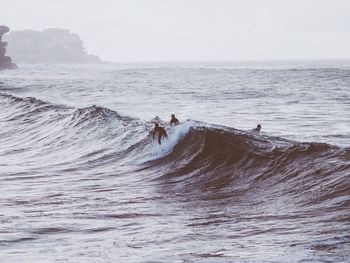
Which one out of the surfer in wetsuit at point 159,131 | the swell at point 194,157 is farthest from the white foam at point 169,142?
the surfer in wetsuit at point 159,131

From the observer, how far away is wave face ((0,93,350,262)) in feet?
25.2

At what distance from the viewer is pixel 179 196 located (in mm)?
11680

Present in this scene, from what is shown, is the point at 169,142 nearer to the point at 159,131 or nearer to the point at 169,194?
the point at 159,131

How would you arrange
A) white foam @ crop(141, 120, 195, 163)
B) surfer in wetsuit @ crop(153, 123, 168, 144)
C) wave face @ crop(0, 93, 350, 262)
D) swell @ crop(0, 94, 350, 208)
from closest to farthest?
wave face @ crop(0, 93, 350, 262)
swell @ crop(0, 94, 350, 208)
white foam @ crop(141, 120, 195, 163)
surfer in wetsuit @ crop(153, 123, 168, 144)

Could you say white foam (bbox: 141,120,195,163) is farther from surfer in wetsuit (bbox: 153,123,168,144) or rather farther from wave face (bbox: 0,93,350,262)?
surfer in wetsuit (bbox: 153,123,168,144)

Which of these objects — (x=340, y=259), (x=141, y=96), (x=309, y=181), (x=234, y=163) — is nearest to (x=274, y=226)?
(x=340, y=259)

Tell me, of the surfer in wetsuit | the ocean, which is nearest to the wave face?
the ocean

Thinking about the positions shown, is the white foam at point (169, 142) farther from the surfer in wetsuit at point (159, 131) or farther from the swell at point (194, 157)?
the surfer in wetsuit at point (159, 131)

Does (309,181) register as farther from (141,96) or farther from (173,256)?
(141,96)

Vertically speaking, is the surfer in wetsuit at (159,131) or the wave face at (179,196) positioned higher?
the surfer in wetsuit at (159,131)

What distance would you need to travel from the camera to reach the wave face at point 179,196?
25.2ft

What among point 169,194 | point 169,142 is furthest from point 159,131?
point 169,194

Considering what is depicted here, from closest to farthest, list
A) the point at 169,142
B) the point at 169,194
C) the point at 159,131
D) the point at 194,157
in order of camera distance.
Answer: the point at 169,194
the point at 194,157
the point at 169,142
the point at 159,131

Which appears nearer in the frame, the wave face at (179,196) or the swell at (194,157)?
the wave face at (179,196)
